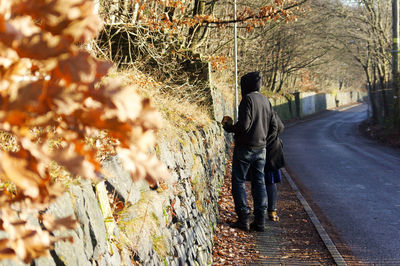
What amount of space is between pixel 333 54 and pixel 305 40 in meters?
7.23

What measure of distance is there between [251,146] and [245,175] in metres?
0.48

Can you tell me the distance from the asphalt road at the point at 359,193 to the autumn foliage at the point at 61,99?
4.95 m

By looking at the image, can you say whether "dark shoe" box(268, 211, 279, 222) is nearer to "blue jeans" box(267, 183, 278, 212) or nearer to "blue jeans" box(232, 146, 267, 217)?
"blue jeans" box(267, 183, 278, 212)

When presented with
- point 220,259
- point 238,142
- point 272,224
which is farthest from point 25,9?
point 272,224

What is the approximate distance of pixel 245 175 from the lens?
233 inches

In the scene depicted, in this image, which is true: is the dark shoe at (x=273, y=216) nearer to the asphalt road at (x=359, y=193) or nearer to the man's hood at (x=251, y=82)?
the asphalt road at (x=359, y=193)

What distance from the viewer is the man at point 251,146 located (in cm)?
574

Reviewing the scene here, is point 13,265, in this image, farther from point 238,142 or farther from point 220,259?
point 238,142

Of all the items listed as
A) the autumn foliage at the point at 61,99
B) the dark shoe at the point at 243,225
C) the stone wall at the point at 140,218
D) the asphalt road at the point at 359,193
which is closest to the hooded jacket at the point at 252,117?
the stone wall at the point at 140,218

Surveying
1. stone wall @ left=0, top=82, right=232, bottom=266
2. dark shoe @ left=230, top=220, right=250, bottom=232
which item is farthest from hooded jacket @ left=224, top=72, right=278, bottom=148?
dark shoe @ left=230, top=220, right=250, bottom=232

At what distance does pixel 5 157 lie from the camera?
695 millimetres

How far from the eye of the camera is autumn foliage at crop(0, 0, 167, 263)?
2.23 feet

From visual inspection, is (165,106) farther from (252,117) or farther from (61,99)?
(61,99)

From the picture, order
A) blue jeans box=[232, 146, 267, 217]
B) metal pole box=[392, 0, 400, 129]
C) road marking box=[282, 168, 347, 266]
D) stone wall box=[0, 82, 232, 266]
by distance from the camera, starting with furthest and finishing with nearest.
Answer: metal pole box=[392, 0, 400, 129]
blue jeans box=[232, 146, 267, 217]
road marking box=[282, 168, 347, 266]
stone wall box=[0, 82, 232, 266]
